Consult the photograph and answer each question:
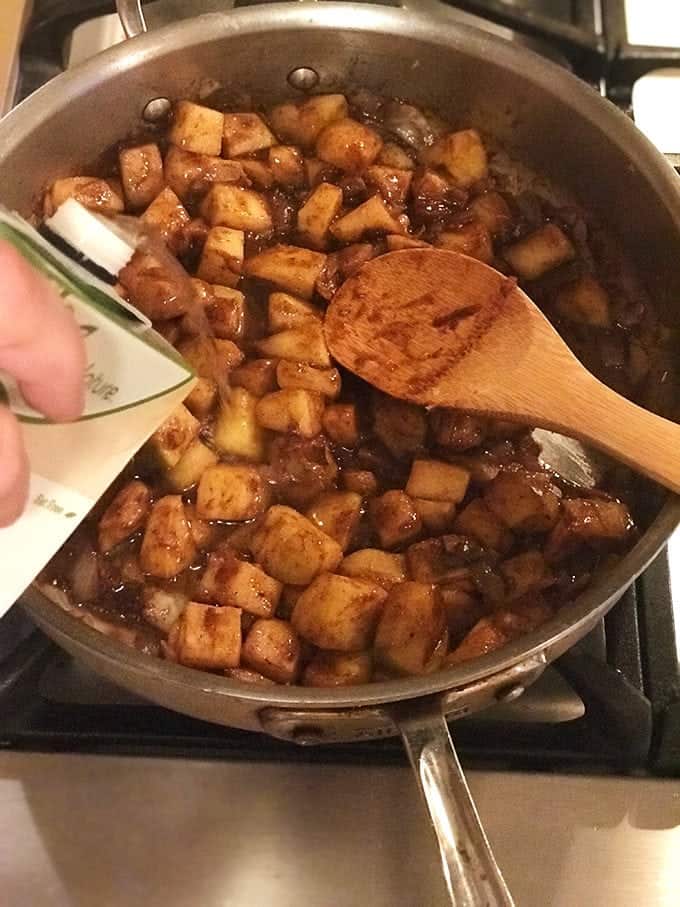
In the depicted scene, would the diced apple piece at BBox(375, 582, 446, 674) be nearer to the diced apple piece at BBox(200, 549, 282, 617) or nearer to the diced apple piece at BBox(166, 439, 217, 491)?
the diced apple piece at BBox(200, 549, 282, 617)

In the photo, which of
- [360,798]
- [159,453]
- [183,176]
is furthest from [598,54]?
[360,798]

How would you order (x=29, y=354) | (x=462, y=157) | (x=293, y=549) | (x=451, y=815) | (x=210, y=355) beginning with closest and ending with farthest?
(x=29, y=354)
(x=451, y=815)
(x=293, y=549)
(x=210, y=355)
(x=462, y=157)

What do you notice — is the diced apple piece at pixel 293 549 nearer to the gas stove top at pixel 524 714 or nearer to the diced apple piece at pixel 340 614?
the diced apple piece at pixel 340 614

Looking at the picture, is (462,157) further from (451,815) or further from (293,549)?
(451,815)

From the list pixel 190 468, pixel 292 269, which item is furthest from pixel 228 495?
pixel 292 269

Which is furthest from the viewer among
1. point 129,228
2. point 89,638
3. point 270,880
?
point 129,228

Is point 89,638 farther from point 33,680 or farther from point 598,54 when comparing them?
point 598,54

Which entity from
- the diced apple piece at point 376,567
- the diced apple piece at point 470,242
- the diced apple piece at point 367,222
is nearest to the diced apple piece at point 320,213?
the diced apple piece at point 367,222
